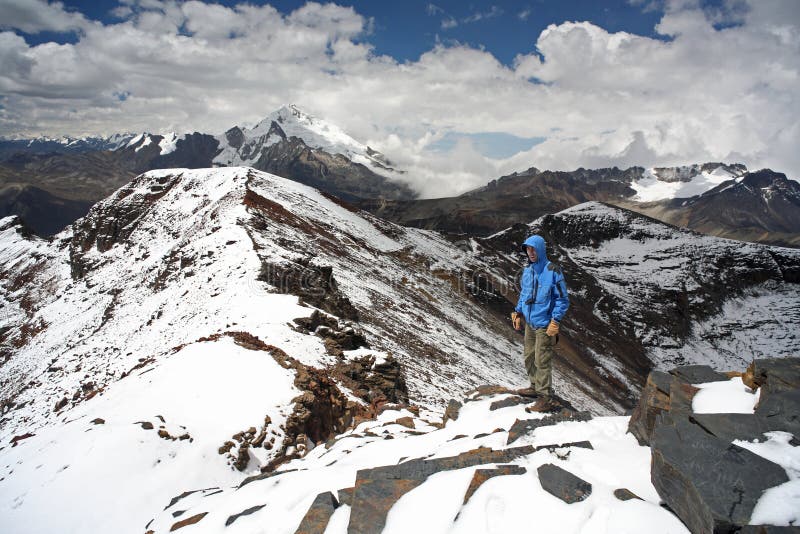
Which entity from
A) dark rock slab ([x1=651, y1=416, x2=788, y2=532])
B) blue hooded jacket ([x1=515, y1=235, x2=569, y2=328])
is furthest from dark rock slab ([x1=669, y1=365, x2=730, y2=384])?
blue hooded jacket ([x1=515, y1=235, x2=569, y2=328])

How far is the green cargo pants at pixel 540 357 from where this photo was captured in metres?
9.43

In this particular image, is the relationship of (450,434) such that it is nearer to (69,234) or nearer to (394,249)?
(394,249)

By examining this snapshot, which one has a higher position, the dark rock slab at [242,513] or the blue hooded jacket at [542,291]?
the blue hooded jacket at [542,291]

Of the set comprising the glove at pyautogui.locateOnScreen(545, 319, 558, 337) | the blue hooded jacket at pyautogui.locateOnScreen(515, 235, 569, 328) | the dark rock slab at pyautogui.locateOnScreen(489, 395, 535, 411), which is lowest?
the dark rock slab at pyautogui.locateOnScreen(489, 395, 535, 411)

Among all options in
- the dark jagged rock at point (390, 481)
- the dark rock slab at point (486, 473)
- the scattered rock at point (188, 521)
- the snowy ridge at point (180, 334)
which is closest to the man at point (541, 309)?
the dark jagged rock at point (390, 481)

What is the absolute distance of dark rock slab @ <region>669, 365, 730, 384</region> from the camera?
6670mm

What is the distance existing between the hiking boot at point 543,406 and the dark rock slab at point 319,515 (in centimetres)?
487

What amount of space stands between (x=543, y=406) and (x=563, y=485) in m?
4.16

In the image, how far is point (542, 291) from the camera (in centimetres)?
937

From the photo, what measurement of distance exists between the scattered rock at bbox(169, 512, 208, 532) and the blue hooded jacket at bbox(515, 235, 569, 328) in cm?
761

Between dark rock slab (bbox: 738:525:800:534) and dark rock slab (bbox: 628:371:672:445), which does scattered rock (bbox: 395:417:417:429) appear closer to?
dark rock slab (bbox: 628:371:672:445)

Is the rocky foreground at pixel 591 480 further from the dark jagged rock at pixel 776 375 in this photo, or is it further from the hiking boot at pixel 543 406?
the hiking boot at pixel 543 406

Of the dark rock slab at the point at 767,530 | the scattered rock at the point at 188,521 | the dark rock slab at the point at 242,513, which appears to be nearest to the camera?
Answer: the dark rock slab at the point at 767,530

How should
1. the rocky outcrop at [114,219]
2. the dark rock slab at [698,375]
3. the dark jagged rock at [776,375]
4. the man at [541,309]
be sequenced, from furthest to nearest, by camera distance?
the rocky outcrop at [114,219]
the man at [541,309]
the dark rock slab at [698,375]
the dark jagged rock at [776,375]
